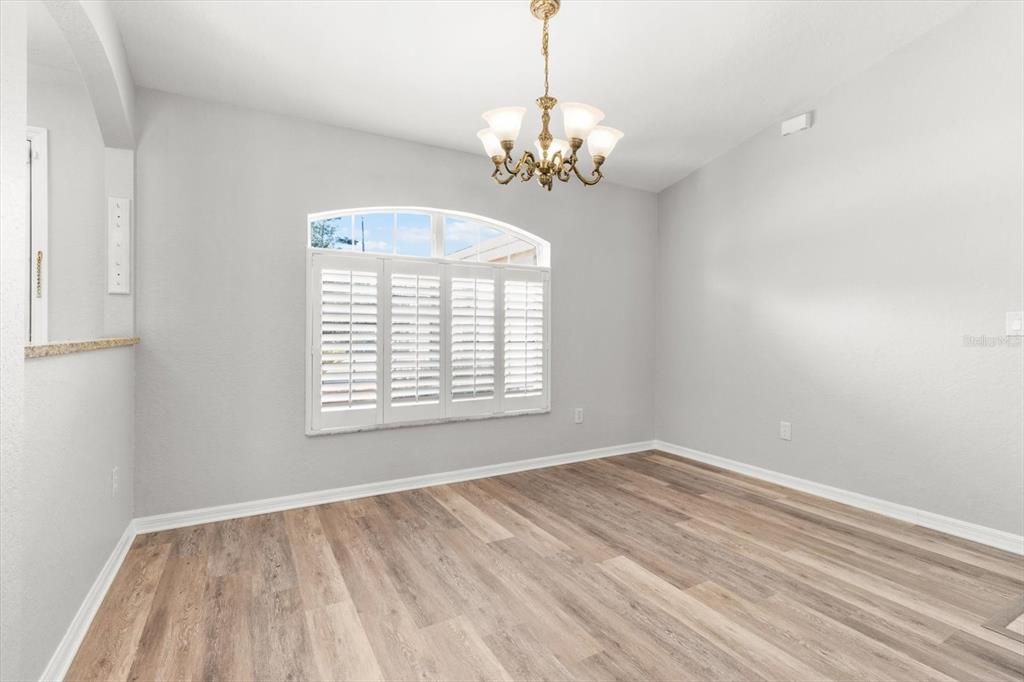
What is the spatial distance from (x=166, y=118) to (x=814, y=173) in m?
4.29

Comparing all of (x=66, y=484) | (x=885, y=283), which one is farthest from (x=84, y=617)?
(x=885, y=283)

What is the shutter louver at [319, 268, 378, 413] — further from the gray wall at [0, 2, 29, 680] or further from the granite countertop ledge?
the gray wall at [0, 2, 29, 680]

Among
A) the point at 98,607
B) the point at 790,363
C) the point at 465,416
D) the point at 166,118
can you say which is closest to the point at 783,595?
the point at 790,363

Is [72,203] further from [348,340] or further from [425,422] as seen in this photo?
[425,422]

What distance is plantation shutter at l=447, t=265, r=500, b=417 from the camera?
3834 mm

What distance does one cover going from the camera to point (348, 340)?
134 inches

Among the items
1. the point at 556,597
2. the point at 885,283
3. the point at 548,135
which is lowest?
the point at 556,597

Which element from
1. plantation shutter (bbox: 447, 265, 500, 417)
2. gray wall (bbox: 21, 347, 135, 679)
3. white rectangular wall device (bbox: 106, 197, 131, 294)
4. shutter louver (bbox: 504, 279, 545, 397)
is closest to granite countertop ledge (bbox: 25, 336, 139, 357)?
gray wall (bbox: 21, 347, 135, 679)

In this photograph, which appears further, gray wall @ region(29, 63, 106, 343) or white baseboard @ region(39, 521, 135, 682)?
gray wall @ region(29, 63, 106, 343)

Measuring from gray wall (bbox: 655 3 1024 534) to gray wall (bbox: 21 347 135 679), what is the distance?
4.19m

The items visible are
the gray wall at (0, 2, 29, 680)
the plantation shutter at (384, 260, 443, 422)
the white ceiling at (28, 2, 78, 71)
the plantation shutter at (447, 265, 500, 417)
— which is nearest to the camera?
the gray wall at (0, 2, 29, 680)

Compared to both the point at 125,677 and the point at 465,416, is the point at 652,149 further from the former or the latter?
the point at 125,677

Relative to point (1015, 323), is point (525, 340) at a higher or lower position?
lower

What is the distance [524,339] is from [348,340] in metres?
1.46
